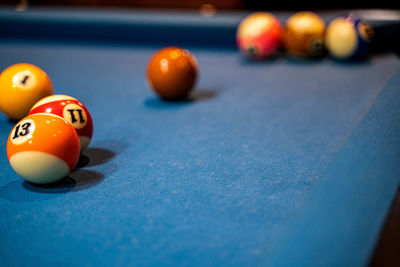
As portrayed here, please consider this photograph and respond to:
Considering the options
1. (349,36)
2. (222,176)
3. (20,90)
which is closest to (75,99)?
(20,90)

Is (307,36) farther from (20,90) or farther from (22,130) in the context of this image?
(22,130)

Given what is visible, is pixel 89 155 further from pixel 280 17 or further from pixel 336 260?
pixel 280 17

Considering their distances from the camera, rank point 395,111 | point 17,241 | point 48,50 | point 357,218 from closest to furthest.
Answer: point 357,218 → point 17,241 → point 395,111 → point 48,50

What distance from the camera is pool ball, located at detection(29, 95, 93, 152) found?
2.21 m

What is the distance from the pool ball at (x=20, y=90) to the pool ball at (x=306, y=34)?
89.4 inches

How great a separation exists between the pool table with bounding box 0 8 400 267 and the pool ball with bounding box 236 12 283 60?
201 millimetres

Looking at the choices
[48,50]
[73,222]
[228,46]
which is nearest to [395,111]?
[73,222]

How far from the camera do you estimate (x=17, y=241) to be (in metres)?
1.57

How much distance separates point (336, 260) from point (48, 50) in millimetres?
4083

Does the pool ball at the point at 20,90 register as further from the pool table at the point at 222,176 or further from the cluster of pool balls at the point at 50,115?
the pool table at the point at 222,176

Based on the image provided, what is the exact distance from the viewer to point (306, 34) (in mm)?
4102

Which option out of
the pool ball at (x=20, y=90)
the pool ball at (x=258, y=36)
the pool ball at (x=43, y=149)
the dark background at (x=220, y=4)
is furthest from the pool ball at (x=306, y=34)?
the dark background at (x=220, y=4)

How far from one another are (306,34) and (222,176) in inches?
95.7

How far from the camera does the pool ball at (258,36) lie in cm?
414
